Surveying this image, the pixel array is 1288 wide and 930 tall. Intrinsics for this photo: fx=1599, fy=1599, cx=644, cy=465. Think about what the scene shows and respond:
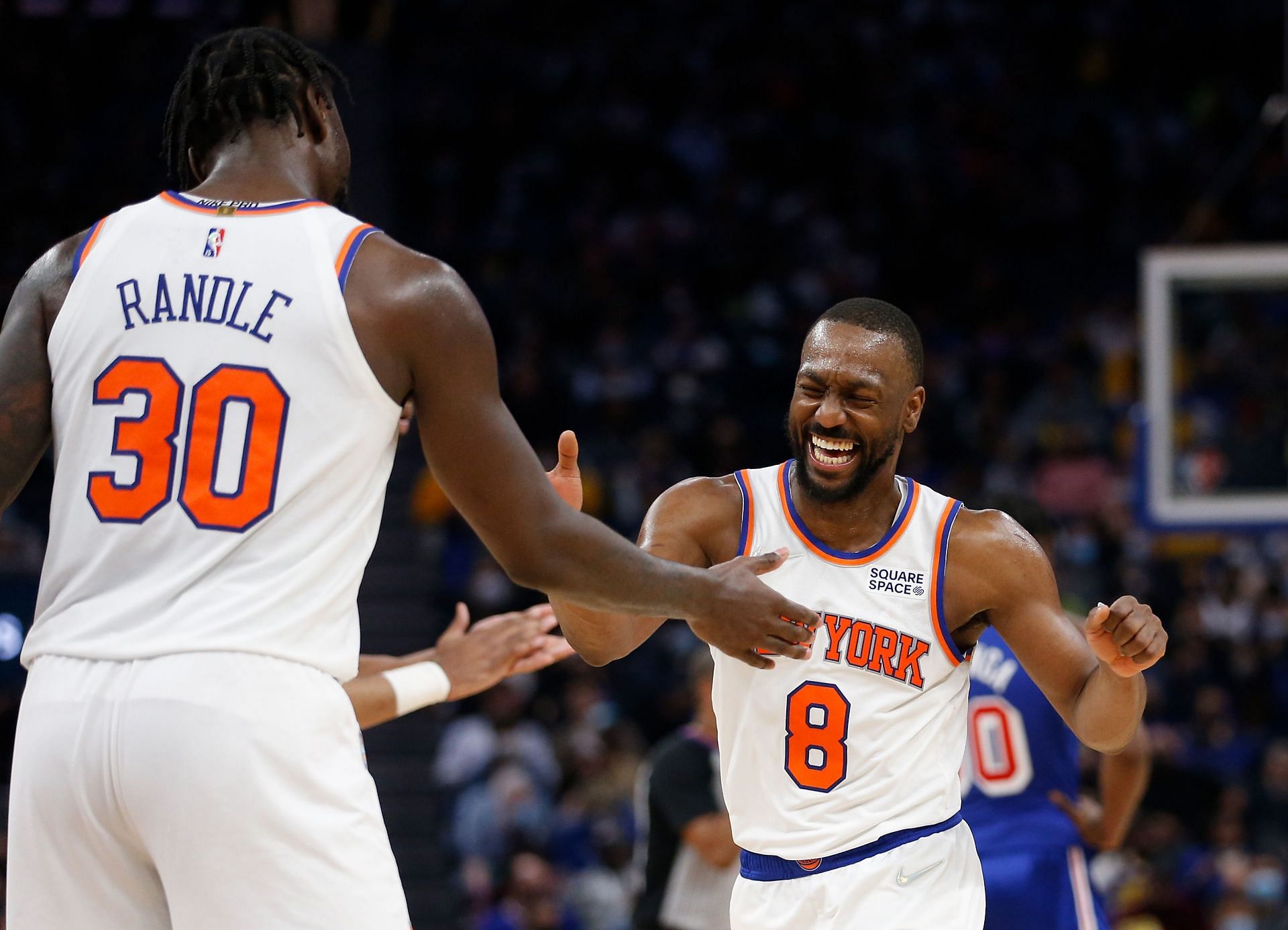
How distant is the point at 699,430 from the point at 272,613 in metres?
12.3

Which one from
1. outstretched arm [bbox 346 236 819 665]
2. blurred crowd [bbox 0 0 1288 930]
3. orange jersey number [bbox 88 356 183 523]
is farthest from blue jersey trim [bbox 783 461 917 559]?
blurred crowd [bbox 0 0 1288 930]

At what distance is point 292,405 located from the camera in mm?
2654

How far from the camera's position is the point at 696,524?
412cm

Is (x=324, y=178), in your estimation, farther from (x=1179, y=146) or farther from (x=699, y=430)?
(x=1179, y=146)

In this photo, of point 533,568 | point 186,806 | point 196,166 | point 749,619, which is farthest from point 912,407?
point 186,806

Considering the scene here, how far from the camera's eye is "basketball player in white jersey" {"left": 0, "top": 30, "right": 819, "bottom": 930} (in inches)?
99.3

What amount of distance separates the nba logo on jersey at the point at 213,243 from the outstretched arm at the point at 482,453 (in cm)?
24

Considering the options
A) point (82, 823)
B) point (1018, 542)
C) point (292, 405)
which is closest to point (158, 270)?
point (292, 405)

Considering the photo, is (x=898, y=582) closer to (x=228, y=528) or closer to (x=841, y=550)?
(x=841, y=550)

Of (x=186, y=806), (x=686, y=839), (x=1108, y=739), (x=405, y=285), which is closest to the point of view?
(x=186, y=806)

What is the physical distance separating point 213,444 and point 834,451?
1.90m

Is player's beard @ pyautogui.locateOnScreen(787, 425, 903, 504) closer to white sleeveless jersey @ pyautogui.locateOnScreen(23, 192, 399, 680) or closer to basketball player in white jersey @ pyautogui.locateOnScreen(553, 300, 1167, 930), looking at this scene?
basketball player in white jersey @ pyautogui.locateOnScreen(553, 300, 1167, 930)

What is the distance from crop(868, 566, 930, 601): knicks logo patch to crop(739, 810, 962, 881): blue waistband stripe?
57cm

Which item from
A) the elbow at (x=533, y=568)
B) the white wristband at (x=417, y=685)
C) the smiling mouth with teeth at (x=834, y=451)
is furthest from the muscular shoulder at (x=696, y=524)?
the elbow at (x=533, y=568)
